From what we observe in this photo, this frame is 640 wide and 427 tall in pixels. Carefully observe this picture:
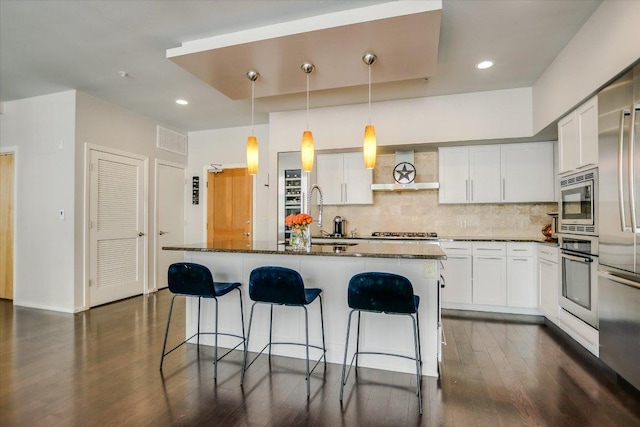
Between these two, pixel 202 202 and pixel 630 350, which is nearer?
pixel 630 350

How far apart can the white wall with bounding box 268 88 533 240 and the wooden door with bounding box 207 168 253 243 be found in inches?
39.7

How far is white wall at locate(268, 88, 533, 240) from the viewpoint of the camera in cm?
415

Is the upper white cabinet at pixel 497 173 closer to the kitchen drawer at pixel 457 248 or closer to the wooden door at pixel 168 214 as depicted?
the kitchen drawer at pixel 457 248

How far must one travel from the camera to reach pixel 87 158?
14.4ft

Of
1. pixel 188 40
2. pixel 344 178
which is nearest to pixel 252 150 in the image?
pixel 188 40

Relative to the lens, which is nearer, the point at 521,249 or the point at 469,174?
the point at 521,249

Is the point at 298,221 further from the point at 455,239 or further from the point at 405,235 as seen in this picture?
the point at 455,239

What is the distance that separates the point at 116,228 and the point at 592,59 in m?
5.82

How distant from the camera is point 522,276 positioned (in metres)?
4.07

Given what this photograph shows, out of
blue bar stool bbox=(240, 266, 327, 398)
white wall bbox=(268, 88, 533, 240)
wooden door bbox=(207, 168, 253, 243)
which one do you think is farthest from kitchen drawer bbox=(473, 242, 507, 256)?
wooden door bbox=(207, 168, 253, 243)

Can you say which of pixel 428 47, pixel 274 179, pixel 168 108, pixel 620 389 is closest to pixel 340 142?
pixel 274 179

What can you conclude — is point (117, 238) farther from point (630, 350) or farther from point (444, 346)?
point (630, 350)

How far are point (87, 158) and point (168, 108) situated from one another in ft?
4.27

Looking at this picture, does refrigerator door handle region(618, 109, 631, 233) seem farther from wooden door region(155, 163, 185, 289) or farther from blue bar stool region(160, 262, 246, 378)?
wooden door region(155, 163, 185, 289)
